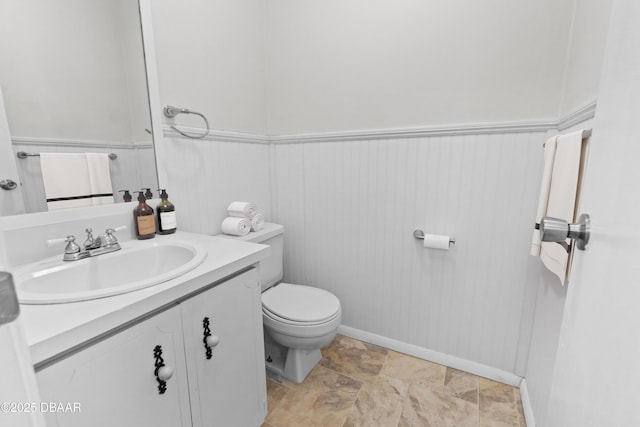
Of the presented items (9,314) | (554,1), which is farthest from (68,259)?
(554,1)

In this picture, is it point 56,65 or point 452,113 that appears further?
point 452,113

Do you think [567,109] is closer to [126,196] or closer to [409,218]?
[409,218]

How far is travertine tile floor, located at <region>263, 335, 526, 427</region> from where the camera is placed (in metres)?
1.38

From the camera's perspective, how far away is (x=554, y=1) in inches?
48.8

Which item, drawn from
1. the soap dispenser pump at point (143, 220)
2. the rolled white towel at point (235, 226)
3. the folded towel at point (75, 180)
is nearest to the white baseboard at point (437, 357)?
the rolled white towel at point (235, 226)

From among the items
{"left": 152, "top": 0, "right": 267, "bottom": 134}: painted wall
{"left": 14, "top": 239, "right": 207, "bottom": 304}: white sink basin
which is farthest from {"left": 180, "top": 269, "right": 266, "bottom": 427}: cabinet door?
{"left": 152, "top": 0, "right": 267, "bottom": 134}: painted wall

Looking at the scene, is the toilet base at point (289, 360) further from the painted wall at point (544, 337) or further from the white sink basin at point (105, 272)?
the painted wall at point (544, 337)

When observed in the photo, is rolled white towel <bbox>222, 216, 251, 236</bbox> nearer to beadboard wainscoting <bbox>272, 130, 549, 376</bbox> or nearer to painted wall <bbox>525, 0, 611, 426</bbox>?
beadboard wainscoting <bbox>272, 130, 549, 376</bbox>

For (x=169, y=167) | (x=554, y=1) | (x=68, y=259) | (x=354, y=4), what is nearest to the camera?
(x=68, y=259)

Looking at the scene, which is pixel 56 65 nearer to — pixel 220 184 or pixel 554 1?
pixel 220 184

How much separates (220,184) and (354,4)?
124 cm

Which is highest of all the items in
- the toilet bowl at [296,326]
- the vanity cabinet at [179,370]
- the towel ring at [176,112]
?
the towel ring at [176,112]

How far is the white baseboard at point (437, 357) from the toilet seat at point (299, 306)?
48 cm

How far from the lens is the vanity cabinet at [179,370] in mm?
666
